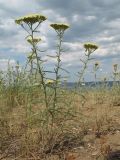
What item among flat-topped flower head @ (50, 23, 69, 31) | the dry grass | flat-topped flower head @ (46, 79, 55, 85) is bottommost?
the dry grass

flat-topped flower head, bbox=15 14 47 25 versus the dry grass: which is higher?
flat-topped flower head, bbox=15 14 47 25

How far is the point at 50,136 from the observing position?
17.7 ft

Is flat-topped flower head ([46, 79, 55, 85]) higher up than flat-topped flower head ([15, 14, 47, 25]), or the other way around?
flat-topped flower head ([15, 14, 47, 25])

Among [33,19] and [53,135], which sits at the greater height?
[33,19]

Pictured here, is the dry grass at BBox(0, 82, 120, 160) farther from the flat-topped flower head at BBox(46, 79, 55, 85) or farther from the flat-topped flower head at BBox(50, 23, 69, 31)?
the flat-topped flower head at BBox(50, 23, 69, 31)

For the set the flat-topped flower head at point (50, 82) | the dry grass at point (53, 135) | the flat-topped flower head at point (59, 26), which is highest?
the flat-topped flower head at point (59, 26)

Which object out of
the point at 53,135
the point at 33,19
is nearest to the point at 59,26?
the point at 33,19

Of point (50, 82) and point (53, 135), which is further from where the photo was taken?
point (53, 135)

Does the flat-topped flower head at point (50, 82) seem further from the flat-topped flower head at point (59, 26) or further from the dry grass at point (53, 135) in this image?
the flat-topped flower head at point (59, 26)

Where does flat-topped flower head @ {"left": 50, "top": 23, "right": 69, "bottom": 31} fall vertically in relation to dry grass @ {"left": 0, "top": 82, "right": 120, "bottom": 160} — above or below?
above

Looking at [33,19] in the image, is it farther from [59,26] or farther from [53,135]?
[53,135]

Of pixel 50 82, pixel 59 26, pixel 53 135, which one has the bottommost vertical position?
pixel 53 135

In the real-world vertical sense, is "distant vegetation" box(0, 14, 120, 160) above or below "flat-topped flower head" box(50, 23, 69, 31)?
below

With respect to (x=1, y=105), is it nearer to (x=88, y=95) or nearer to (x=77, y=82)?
(x=77, y=82)
